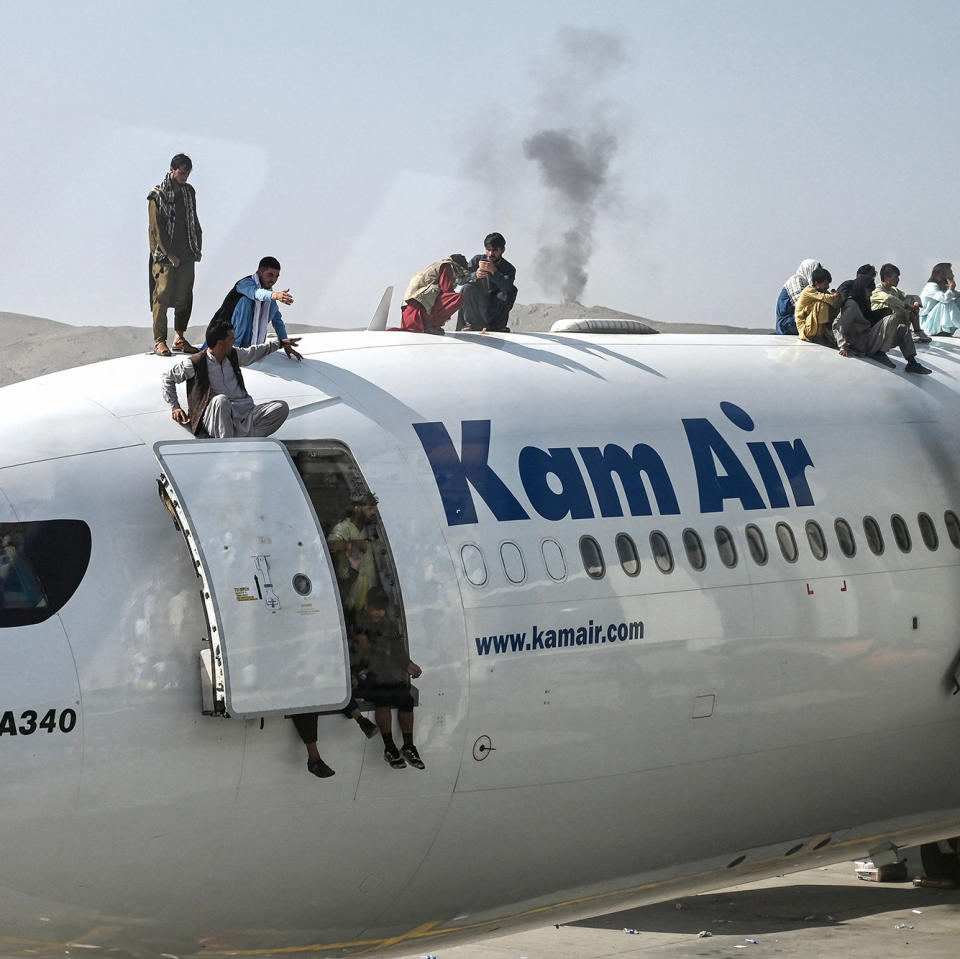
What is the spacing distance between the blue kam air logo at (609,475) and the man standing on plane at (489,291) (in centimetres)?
242

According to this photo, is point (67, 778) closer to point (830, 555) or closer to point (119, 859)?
point (119, 859)

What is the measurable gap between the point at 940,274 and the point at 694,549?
9583 millimetres

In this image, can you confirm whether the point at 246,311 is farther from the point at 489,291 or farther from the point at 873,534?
the point at 873,534

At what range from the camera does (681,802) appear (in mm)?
11922

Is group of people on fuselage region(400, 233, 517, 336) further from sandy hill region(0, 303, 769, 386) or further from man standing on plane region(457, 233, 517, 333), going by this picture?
sandy hill region(0, 303, 769, 386)

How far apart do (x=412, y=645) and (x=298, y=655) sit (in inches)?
39.1

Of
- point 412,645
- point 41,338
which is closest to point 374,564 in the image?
point 412,645

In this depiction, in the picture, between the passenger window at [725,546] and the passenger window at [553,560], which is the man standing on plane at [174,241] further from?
the passenger window at [725,546]

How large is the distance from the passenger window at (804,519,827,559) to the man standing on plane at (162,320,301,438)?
4.68 m

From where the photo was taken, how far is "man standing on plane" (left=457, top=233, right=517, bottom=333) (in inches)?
569

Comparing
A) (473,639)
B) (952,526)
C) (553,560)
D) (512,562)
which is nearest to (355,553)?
(473,639)

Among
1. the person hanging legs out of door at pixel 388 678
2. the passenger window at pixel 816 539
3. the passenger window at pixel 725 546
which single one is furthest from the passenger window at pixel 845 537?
the person hanging legs out of door at pixel 388 678

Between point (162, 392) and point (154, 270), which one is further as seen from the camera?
point (154, 270)

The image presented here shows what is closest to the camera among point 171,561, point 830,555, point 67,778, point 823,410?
point 67,778
